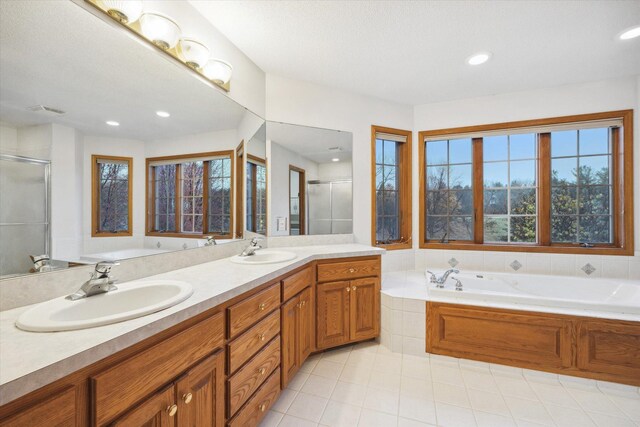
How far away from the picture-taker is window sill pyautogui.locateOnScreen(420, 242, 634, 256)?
2503mm

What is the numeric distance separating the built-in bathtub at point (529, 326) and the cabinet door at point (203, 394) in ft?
5.04

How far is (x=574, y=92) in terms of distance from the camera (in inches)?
102

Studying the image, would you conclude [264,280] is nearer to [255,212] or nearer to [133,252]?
[133,252]

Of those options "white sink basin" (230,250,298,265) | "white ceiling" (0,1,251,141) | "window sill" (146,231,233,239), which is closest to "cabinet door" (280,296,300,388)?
"white sink basin" (230,250,298,265)

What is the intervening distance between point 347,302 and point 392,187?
4.84 feet

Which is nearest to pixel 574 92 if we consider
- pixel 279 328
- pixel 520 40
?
pixel 520 40

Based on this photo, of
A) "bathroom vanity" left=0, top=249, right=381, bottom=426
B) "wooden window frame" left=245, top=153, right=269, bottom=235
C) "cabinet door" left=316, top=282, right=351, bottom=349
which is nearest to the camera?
"bathroom vanity" left=0, top=249, right=381, bottom=426

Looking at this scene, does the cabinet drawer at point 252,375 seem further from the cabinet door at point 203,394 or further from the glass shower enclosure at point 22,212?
the glass shower enclosure at point 22,212

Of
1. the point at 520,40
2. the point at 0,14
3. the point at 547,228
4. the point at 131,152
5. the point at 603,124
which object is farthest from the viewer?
the point at 547,228

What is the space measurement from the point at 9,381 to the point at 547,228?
371 centimetres

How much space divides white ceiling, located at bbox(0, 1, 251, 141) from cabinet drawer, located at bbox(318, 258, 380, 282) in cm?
134

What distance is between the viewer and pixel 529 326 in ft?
6.24

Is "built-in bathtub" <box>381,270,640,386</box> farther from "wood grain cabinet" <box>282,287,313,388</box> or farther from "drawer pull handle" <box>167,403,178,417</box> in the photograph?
"drawer pull handle" <box>167,403,178,417</box>

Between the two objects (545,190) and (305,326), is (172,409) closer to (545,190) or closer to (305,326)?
(305,326)
